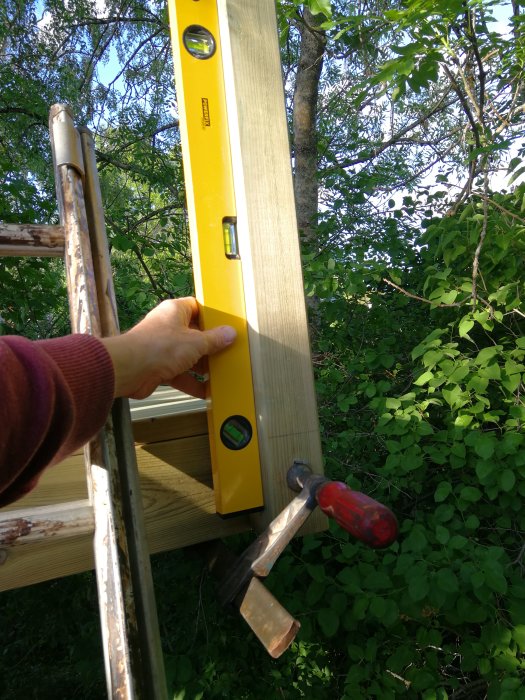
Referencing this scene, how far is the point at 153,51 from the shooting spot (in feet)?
25.6

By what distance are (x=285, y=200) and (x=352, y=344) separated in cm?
226

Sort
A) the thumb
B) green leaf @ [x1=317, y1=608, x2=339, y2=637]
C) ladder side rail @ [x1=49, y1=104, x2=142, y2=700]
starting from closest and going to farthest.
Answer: ladder side rail @ [x1=49, y1=104, x2=142, y2=700] → the thumb → green leaf @ [x1=317, y1=608, x2=339, y2=637]

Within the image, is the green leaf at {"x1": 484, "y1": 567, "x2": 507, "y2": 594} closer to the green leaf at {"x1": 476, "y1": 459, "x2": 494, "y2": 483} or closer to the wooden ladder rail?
the green leaf at {"x1": 476, "y1": 459, "x2": 494, "y2": 483}

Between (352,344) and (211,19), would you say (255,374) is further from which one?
(352,344)

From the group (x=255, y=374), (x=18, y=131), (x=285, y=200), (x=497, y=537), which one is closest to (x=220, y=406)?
(x=255, y=374)

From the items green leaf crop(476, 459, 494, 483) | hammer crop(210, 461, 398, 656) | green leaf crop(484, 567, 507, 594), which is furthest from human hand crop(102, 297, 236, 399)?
green leaf crop(476, 459, 494, 483)

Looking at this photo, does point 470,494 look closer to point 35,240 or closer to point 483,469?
point 483,469

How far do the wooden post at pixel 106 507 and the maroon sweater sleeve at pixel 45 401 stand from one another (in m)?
0.18

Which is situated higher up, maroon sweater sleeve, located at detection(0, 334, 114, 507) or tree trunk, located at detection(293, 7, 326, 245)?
tree trunk, located at detection(293, 7, 326, 245)

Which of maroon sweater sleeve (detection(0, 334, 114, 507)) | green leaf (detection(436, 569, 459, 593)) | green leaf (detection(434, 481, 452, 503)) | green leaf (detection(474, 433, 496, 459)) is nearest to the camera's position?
maroon sweater sleeve (detection(0, 334, 114, 507))

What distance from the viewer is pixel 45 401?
86 cm

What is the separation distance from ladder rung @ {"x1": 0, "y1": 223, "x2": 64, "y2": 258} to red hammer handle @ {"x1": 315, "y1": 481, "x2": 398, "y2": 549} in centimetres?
83

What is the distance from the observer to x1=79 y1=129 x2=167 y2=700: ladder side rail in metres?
1.10

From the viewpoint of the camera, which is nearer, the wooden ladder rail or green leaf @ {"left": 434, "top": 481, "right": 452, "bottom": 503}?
the wooden ladder rail
